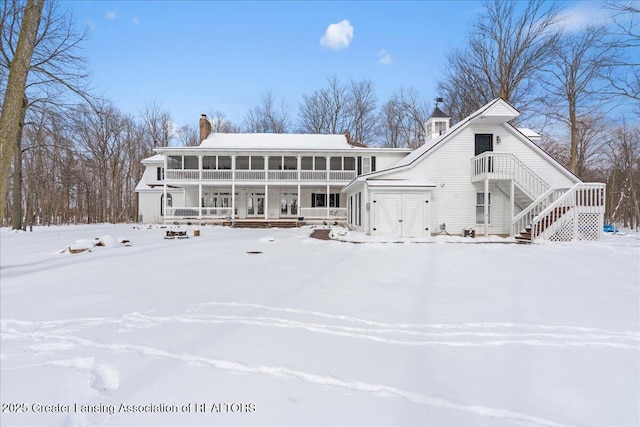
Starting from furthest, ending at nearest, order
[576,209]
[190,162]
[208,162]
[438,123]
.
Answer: [208,162], [190,162], [438,123], [576,209]

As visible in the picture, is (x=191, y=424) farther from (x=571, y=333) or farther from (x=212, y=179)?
(x=212, y=179)

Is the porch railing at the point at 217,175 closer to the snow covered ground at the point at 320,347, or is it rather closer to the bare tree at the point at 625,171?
the snow covered ground at the point at 320,347

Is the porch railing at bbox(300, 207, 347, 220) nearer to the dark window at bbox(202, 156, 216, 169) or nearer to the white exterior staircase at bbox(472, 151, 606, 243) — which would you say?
the dark window at bbox(202, 156, 216, 169)

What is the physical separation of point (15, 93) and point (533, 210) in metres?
18.9

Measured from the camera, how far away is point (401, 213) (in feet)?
55.9

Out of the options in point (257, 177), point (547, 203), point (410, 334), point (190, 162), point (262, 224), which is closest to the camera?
point (410, 334)

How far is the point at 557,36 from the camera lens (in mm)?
25266

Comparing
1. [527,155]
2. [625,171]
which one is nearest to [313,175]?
[527,155]

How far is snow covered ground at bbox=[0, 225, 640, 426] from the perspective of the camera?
9.62 ft

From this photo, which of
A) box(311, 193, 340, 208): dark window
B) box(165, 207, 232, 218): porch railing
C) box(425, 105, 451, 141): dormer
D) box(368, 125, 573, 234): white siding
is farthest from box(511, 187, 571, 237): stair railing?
box(165, 207, 232, 218): porch railing

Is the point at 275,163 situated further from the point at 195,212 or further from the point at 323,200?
the point at 195,212

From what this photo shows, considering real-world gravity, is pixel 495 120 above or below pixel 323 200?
above

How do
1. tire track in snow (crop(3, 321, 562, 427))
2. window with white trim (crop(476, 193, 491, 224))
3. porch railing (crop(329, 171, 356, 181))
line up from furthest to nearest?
porch railing (crop(329, 171, 356, 181))
window with white trim (crop(476, 193, 491, 224))
tire track in snow (crop(3, 321, 562, 427))

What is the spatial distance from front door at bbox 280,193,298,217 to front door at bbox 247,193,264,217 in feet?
5.85
